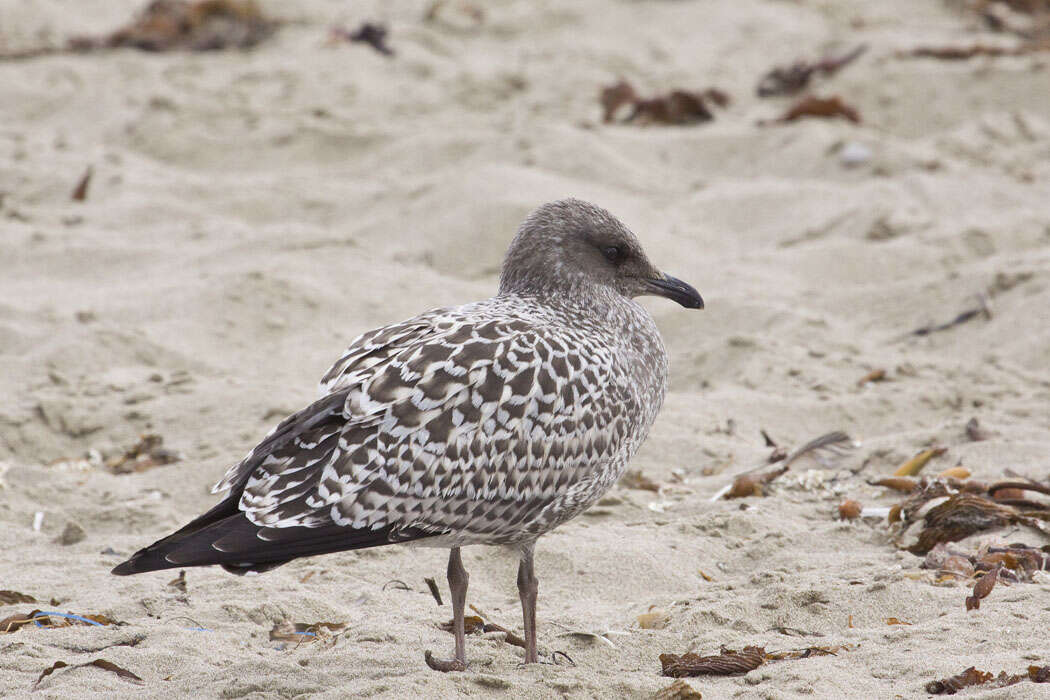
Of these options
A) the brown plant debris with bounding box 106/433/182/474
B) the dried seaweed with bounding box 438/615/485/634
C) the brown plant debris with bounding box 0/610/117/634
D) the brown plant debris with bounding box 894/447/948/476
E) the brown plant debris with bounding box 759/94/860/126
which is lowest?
the brown plant debris with bounding box 106/433/182/474

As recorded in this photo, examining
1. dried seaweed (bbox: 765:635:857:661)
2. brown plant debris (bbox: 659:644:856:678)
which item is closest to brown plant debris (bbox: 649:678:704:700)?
brown plant debris (bbox: 659:644:856:678)

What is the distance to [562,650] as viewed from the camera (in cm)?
Result: 429

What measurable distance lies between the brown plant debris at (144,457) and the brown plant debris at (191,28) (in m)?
7.64

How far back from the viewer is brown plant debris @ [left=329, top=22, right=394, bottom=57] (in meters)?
12.6

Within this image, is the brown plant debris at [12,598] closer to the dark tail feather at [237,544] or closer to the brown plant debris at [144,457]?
the dark tail feather at [237,544]

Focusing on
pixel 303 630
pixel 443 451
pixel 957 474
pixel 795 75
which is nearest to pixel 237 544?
pixel 443 451

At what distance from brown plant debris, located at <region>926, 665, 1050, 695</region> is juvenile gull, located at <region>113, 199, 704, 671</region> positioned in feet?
3.77

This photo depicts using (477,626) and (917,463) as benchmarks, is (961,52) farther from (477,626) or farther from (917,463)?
(477,626)

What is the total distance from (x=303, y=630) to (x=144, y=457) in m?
1.87

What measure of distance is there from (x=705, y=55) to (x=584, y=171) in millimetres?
4061

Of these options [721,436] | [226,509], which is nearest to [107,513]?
[226,509]

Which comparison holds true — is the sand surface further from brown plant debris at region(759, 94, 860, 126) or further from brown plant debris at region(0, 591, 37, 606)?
brown plant debris at region(759, 94, 860, 126)

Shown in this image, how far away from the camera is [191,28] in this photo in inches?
517

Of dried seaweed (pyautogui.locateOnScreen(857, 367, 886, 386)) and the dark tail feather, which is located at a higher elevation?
the dark tail feather
